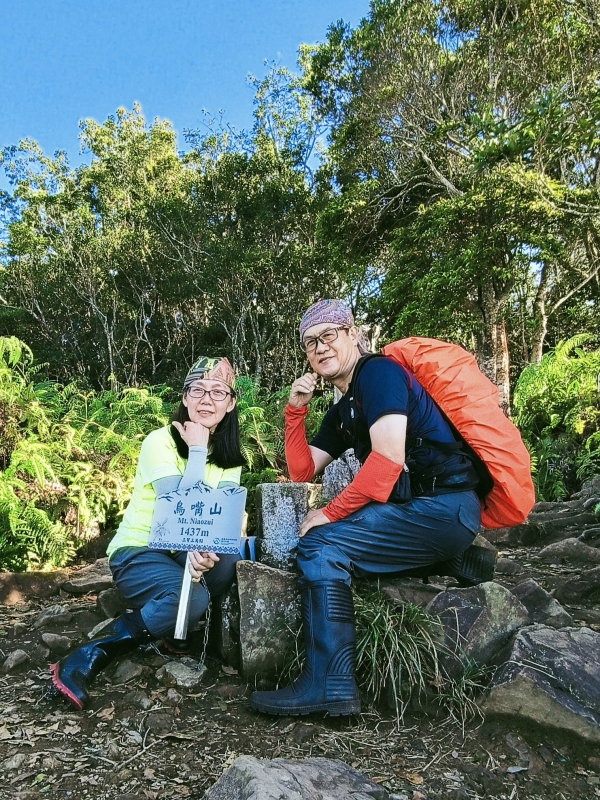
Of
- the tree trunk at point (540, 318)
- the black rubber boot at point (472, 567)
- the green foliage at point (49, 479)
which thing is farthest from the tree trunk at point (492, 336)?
the black rubber boot at point (472, 567)

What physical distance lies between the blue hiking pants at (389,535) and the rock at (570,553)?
7.20 feet

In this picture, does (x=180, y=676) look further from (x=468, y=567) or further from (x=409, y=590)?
(x=468, y=567)

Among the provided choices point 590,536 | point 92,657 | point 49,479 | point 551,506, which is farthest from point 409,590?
point 551,506

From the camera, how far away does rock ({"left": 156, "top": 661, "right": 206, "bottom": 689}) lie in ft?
8.93

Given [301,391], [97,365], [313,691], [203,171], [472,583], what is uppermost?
[203,171]

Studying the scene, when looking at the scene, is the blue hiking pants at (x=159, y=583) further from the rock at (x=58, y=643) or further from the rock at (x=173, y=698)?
the rock at (x=58, y=643)

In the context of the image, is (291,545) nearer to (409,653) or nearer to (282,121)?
(409,653)

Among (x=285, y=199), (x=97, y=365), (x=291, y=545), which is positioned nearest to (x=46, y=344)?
(x=97, y=365)

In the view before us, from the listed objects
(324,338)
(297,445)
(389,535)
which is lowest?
(389,535)

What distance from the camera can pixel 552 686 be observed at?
2266 millimetres

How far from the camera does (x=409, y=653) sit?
250cm

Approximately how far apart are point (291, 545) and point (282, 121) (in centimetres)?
1886

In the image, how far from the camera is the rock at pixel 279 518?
3334 millimetres

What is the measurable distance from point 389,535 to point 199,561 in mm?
918
